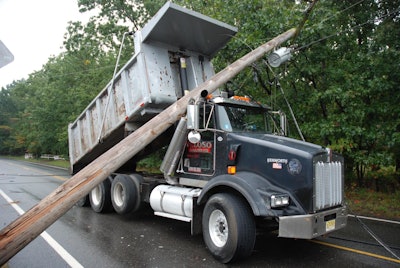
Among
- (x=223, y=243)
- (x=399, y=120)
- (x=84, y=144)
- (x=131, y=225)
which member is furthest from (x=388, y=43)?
(x=84, y=144)

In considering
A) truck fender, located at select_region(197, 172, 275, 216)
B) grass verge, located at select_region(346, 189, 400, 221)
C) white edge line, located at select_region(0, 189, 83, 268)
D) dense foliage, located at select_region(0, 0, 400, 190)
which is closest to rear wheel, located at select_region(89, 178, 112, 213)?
white edge line, located at select_region(0, 189, 83, 268)

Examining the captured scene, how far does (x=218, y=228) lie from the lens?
4.99 metres

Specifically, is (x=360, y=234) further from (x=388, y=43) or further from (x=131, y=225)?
(x=388, y=43)

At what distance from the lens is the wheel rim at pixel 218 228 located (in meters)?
4.85

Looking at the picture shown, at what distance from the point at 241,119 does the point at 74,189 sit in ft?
9.92

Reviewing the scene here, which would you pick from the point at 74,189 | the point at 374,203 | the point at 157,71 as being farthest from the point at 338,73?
the point at 74,189

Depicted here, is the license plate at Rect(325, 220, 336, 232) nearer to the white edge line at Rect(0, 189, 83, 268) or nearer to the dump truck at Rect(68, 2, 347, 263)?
the dump truck at Rect(68, 2, 347, 263)

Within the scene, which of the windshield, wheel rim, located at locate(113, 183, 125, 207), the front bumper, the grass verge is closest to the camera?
the front bumper

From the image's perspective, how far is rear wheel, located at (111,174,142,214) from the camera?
7004mm

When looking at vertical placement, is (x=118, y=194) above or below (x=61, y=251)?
above

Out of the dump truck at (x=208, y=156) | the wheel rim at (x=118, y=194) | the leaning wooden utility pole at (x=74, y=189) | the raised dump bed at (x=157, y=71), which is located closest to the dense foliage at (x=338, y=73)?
the raised dump bed at (x=157, y=71)

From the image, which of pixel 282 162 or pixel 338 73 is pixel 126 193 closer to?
pixel 282 162

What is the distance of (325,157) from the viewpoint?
15.8ft

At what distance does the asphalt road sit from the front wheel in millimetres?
211
